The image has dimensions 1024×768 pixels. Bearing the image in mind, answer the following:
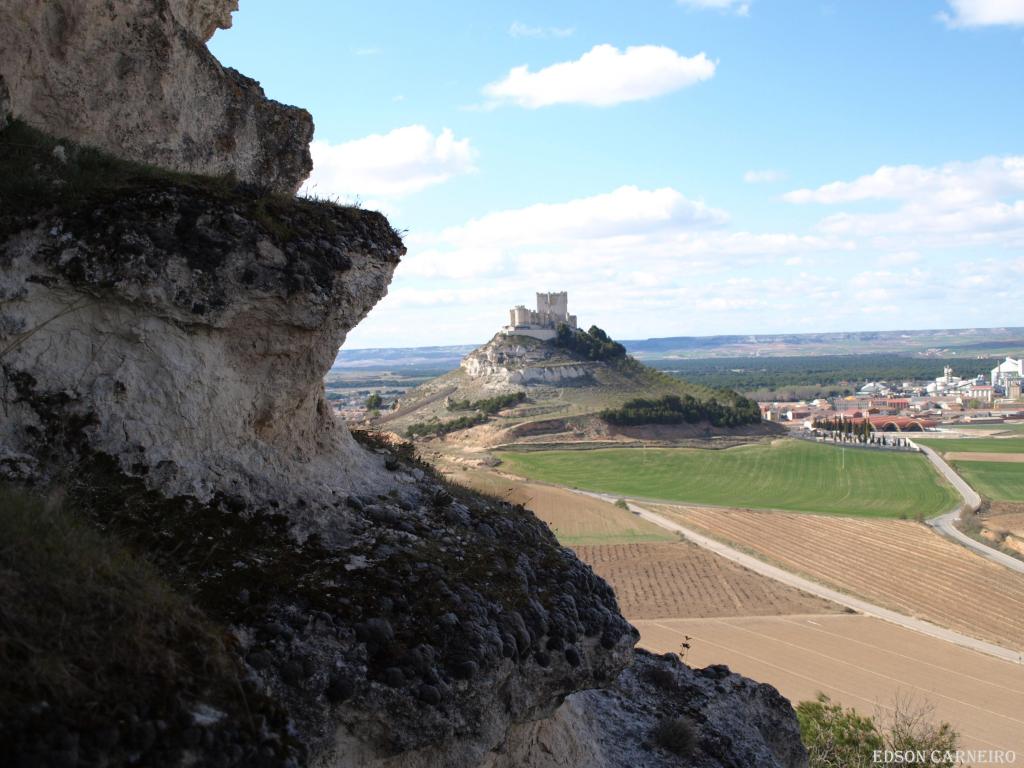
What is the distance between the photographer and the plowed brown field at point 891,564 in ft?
114

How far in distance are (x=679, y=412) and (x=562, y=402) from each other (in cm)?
1465

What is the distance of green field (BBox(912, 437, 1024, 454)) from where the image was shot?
94875 mm

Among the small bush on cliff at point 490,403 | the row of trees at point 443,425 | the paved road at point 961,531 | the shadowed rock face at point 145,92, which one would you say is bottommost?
the paved road at point 961,531

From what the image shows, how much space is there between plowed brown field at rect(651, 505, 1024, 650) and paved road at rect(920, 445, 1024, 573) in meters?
1.18

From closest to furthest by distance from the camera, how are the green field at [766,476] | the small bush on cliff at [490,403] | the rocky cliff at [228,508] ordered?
the rocky cliff at [228,508]
the green field at [766,476]
the small bush on cliff at [490,403]

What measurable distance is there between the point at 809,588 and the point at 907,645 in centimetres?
833

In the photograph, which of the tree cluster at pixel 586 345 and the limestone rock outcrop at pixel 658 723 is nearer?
the limestone rock outcrop at pixel 658 723

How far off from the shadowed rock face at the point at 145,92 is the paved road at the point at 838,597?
3002 cm

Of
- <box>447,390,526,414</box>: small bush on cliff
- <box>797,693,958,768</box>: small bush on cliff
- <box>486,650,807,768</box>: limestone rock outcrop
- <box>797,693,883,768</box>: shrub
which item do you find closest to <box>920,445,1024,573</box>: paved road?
<box>797,693,958,768</box>: small bush on cliff

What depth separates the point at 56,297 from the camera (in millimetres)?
6910

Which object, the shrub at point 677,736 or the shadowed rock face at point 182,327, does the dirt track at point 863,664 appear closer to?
the shrub at point 677,736

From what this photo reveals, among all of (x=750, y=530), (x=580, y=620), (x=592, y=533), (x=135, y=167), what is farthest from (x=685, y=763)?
(x=750, y=530)

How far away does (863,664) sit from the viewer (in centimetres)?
2789

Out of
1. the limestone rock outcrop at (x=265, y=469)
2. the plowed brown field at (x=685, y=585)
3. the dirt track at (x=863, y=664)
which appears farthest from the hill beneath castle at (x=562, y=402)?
the limestone rock outcrop at (x=265, y=469)
